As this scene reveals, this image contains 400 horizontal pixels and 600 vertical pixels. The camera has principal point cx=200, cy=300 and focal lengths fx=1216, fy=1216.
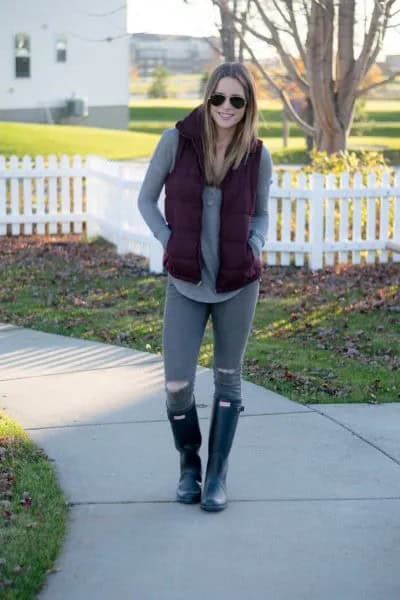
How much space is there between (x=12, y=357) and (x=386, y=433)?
3.15m

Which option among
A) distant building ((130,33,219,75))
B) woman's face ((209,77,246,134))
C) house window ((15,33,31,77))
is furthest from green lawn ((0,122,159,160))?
distant building ((130,33,219,75))

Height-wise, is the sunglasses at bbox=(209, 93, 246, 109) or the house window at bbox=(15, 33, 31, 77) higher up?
the house window at bbox=(15, 33, 31, 77)

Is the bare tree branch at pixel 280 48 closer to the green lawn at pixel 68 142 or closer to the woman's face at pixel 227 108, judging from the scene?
the woman's face at pixel 227 108

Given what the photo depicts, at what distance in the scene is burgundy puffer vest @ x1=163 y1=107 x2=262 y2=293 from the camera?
527 cm

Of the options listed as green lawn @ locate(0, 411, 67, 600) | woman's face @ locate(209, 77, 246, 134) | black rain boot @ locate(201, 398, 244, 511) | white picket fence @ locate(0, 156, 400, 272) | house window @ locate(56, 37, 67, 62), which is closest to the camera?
green lawn @ locate(0, 411, 67, 600)

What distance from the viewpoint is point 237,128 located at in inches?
211

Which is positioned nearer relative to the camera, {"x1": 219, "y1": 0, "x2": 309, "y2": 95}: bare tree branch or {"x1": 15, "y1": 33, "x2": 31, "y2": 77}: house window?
{"x1": 219, "y1": 0, "x2": 309, "y2": 95}: bare tree branch

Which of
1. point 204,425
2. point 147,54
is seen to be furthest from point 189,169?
point 147,54

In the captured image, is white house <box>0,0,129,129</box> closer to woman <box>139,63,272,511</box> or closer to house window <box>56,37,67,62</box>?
house window <box>56,37,67,62</box>

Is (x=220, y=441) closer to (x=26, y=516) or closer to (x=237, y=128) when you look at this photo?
(x=26, y=516)

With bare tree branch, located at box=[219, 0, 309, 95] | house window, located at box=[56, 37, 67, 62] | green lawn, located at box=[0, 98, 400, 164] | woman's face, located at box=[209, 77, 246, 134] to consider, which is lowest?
green lawn, located at box=[0, 98, 400, 164]

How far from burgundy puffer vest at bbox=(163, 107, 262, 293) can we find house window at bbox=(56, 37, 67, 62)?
3391cm

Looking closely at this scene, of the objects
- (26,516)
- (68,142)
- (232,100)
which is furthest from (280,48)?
(68,142)

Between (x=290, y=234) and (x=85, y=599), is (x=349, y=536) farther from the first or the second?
(x=290, y=234)
